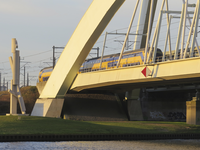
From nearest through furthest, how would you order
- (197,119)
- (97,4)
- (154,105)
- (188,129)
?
(188,129) → (97,4) → (197,119) → (154,105)

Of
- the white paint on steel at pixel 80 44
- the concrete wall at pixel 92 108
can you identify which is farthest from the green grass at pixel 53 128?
the concrete wall at pixel 92 108

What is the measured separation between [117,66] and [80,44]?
6.68 metres

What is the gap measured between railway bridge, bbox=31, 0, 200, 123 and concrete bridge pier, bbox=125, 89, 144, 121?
32 centimetres

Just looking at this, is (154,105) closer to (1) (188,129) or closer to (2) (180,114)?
(2) (180,114)

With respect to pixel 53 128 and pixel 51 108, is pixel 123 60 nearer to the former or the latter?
pixel 51 108

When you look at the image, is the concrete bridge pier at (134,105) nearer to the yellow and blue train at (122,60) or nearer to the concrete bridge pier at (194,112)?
the yellow and blue train at (122,60)

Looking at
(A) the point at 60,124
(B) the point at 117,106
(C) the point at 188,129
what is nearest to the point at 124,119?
(B) the point at 117,106

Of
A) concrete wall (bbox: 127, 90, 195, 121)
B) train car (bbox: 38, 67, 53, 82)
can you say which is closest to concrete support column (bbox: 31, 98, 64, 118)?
train car (bbox: 38, 67, 53, 82)

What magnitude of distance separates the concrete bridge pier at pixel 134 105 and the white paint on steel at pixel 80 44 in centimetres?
1105

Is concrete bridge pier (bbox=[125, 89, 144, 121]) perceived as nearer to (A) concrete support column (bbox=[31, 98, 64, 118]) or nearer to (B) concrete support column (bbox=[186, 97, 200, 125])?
(B) concrete support column (bbox=[186, 97, 200, 125])

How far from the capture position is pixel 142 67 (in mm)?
36219

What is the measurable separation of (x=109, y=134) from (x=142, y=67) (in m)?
9.00

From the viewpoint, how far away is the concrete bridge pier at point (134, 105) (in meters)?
54.9

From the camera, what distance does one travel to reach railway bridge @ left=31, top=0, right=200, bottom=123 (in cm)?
3216
